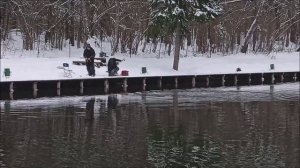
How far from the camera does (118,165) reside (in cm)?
1108

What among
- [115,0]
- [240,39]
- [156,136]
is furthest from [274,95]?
[240,39]

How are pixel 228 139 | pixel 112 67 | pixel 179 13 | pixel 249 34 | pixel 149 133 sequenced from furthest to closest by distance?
pixel 249 34
pixel 179 13
pixel 112 67
pixel 149 133
pixel 228 139

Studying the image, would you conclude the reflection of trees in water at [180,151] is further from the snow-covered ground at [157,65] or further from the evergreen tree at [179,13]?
the evergreen tree at [179,13]

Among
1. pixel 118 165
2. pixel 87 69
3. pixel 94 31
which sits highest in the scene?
pixel 94 31

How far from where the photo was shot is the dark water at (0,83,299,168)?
38.1ft

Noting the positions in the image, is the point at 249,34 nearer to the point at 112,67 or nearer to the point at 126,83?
the point at 112,67

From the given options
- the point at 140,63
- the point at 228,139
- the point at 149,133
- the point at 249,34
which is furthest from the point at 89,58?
the point at 249,34

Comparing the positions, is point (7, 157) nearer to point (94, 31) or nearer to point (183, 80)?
point (183, 80)

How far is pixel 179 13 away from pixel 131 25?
690 cm

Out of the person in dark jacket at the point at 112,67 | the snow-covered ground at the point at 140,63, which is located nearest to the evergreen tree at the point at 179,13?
the snow-covered ground at the point at 140,63

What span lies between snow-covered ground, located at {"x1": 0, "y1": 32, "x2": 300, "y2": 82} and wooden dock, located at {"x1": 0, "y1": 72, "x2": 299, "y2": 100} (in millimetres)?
490

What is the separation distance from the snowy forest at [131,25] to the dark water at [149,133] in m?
14.7

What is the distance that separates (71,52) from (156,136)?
88.3 feet

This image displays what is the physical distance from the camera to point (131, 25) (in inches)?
1615
